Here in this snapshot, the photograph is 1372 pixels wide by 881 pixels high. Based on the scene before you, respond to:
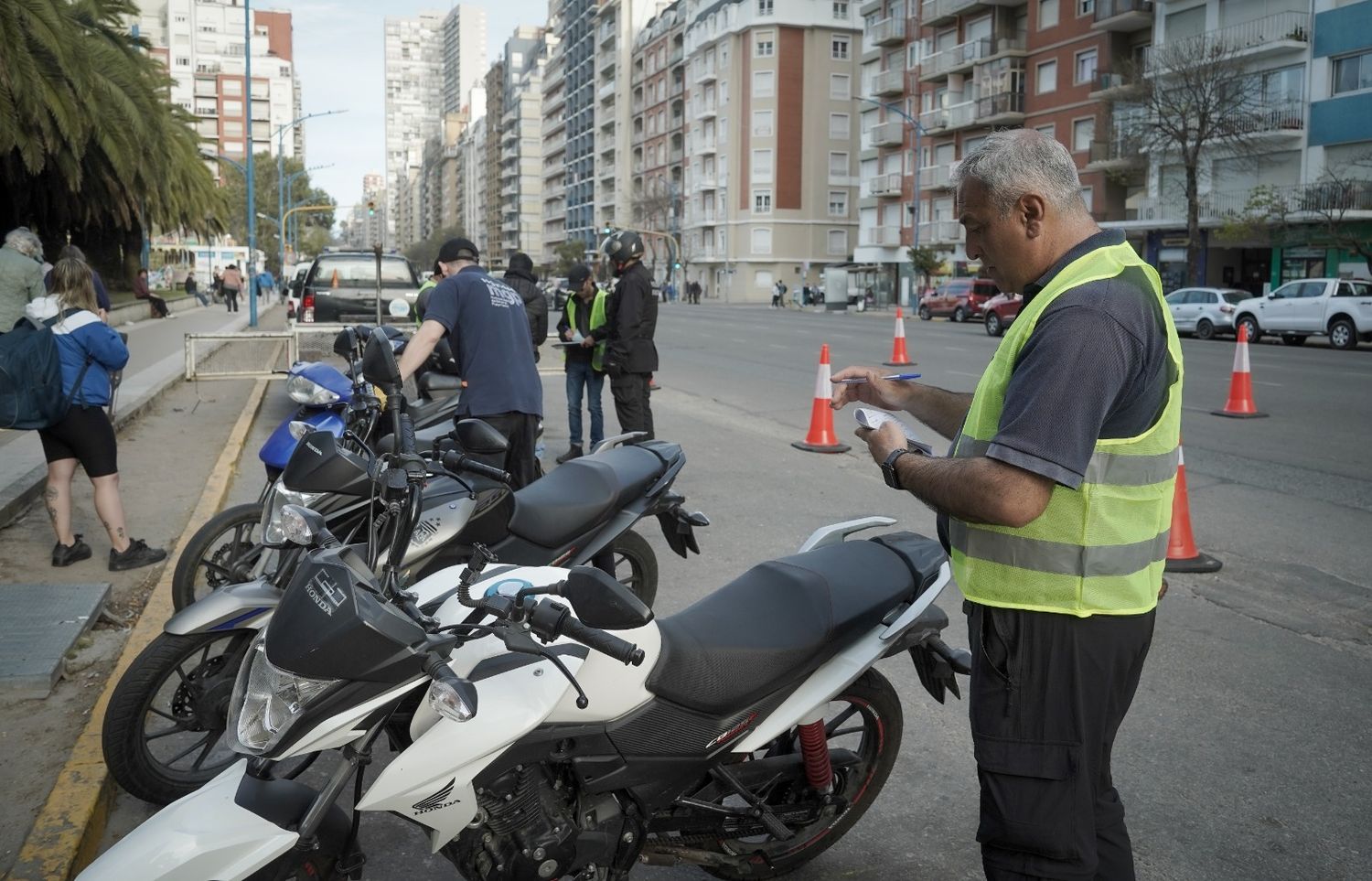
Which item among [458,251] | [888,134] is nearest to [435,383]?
[458,251]

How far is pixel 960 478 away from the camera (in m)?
2.32

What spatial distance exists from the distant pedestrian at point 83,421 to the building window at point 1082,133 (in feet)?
153

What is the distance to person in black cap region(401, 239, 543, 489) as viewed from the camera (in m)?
5.88

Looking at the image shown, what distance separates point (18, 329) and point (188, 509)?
2.49m

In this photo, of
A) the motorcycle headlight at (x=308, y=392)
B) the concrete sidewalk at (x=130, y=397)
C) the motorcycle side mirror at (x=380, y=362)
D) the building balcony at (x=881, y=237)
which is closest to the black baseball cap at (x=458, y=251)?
the motorcycle headlight at (x=308, y=392)

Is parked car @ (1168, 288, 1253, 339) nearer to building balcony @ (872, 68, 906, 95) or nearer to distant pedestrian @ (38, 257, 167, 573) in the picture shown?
distant pedestrian @ (38, 257, 167, 573)

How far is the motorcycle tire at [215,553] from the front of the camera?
5191mm

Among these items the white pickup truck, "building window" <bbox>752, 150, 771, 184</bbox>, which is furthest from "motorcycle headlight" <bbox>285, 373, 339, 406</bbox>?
"building window" <bbox>752, 150, 771, 184</bbox>

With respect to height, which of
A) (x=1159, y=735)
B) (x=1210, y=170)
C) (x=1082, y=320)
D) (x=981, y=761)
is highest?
(x=1210, y=170)

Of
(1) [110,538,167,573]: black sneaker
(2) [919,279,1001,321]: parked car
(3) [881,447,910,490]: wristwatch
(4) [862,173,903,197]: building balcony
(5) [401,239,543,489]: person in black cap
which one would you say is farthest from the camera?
(4) [862,173,903,197]: building balcony

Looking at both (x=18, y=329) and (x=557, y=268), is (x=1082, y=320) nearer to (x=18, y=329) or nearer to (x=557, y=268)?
(x=18, y=329)

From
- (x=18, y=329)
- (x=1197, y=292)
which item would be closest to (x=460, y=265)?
(x=18, y=329)

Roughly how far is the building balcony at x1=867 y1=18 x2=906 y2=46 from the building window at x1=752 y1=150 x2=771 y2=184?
17.6 meters

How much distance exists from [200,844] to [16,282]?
9.00m
